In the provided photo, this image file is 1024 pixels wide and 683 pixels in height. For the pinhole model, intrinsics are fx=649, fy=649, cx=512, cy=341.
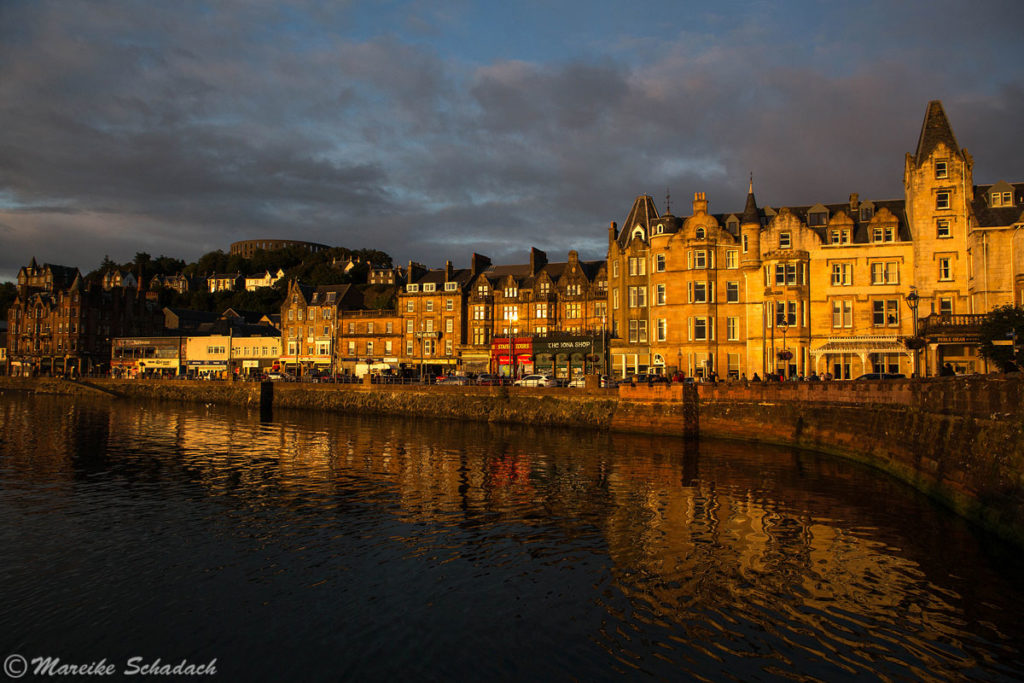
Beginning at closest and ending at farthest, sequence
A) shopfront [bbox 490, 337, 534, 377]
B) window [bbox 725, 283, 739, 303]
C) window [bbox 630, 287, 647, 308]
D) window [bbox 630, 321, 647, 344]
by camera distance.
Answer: window [bbox 725, 283, 739, 303]
window [bbox 630, 321, 647, 344]
window [bbox 630, 287, 647, 308]
shopfront [bbox 490, 337, 534, 377]

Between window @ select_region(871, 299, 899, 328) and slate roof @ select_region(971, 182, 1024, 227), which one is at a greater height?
slate roof @ select_region(971, 182, 1024, 227)

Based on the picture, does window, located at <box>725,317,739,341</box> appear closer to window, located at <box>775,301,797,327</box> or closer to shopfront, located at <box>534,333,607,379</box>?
window, located at <box>775,301,797,327</box>

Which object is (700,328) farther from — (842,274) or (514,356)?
(514,356)

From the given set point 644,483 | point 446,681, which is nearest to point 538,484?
point 644,483

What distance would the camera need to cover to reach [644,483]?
3200cm

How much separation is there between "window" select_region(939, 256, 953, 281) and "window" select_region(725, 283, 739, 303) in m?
15.7

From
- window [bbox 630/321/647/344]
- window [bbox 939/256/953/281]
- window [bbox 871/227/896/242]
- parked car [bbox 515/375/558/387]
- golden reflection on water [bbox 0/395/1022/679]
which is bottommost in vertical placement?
golden reflection on water [bbox 0/395/1022/679]

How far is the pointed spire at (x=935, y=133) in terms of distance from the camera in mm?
51281

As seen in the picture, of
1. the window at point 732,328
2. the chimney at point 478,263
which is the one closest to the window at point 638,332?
the window at point 732,328

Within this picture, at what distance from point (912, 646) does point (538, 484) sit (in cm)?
1905

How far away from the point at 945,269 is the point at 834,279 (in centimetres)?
798

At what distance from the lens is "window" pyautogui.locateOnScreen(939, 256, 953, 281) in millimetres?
51778

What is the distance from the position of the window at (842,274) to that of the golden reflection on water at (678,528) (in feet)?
67.0

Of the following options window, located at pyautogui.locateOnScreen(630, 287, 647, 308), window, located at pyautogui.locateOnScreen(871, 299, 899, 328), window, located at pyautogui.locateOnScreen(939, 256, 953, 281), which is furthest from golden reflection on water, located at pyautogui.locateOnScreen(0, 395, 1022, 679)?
window, located at pyautogui.locateOnScreen(939, 256, 953, 281)
